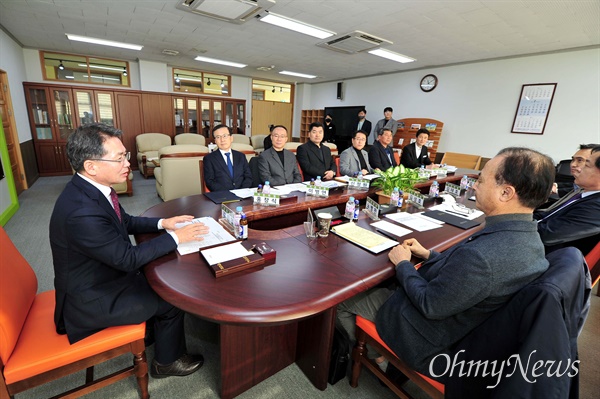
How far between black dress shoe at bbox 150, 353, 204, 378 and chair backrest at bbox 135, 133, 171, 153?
19.7 ft

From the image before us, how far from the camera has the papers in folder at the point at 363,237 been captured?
1.36 metres

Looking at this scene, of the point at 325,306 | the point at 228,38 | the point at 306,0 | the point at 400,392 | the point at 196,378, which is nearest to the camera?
the point at 325,306

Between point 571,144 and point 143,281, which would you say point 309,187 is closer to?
point 143,281

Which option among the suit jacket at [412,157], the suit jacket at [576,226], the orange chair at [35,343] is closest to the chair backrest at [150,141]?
the suit jacket at [412,157]

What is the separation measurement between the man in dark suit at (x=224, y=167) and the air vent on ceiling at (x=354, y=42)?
103 inches

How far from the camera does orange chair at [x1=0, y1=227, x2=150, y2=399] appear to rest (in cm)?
93

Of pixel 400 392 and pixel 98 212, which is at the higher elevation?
pixel 98 212

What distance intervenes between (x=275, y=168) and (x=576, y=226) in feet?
7.60

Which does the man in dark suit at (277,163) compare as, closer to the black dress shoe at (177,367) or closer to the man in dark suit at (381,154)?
the man in dark suit at (381,154)

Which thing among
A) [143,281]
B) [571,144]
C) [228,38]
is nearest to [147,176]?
[228,38]

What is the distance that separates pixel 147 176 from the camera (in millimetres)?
5809

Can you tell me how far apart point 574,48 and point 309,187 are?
16.5 ft

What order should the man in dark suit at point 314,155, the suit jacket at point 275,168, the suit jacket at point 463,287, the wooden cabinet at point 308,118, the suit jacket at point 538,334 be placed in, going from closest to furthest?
the suit jacket at point 538,334 < the suit jacket at point 463,287 < the suit jacket at point 275,168 < the man in dark suit at point 314,155 < the wooden cabinet at point 308,118

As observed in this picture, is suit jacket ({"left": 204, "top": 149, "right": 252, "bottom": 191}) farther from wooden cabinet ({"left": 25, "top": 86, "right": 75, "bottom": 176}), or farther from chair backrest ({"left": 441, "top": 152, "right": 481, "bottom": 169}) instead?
wooden cabinet ({"left": 25, "top": 86, "right": 75, "bottom": 176})
